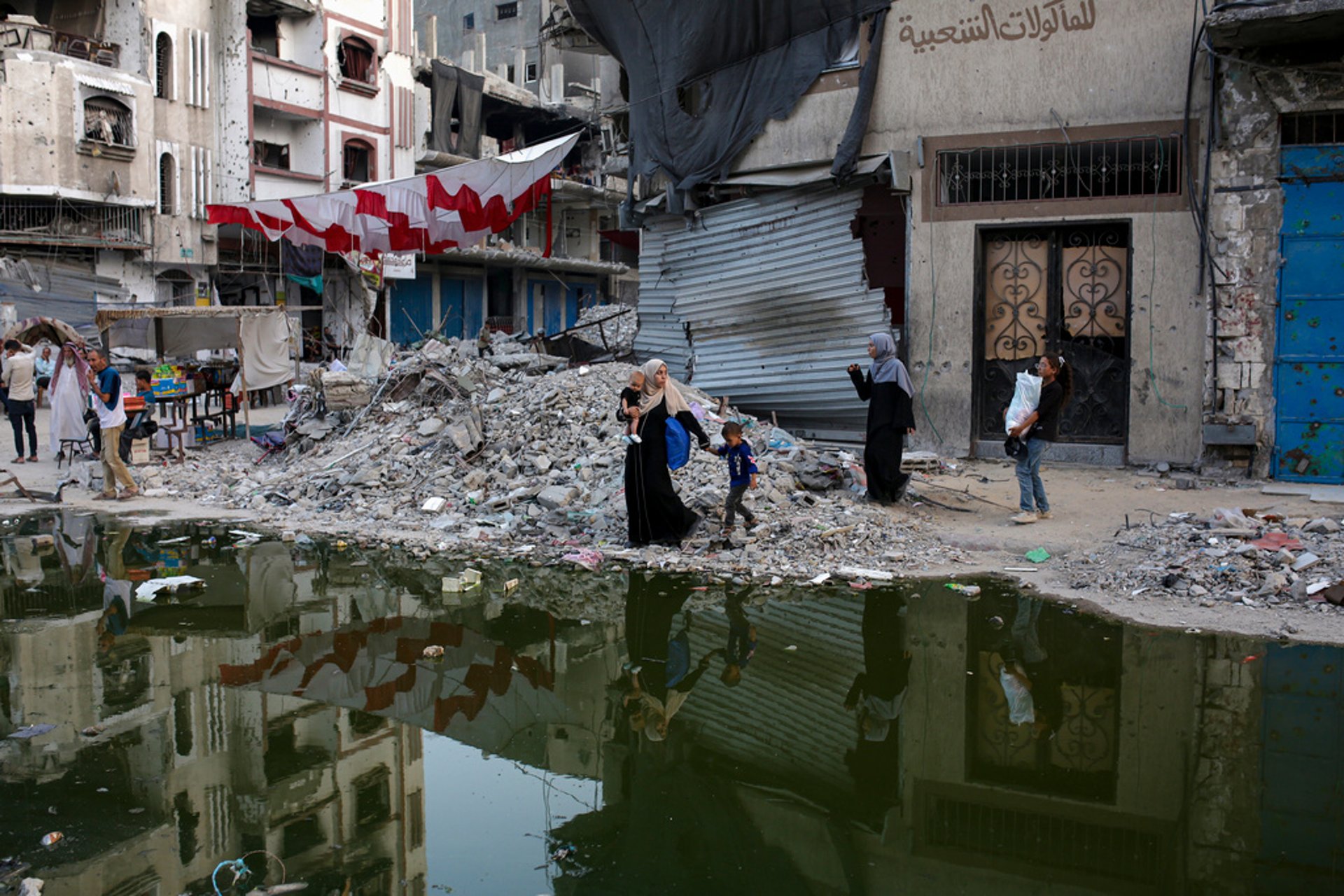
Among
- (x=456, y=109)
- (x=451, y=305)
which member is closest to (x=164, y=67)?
(x=456, y=109)

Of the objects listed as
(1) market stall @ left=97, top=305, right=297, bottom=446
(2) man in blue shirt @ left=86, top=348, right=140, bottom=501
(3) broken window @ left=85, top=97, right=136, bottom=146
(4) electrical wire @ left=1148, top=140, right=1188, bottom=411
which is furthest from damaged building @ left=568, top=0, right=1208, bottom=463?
(3) broken window @ left=85, top=97, right=136, bottom=146

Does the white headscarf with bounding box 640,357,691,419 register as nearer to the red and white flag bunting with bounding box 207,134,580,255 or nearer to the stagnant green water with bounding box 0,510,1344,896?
the stagnant green water with bounding box 0,510,1344,896

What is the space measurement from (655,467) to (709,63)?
24.4ft

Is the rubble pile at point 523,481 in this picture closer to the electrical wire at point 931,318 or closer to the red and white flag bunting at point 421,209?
the electrical wire at point 931,318

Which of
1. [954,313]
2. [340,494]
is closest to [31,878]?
[340,494]

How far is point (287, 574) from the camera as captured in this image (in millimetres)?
8812

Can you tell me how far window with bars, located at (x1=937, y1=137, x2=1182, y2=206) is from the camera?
11.6 metres

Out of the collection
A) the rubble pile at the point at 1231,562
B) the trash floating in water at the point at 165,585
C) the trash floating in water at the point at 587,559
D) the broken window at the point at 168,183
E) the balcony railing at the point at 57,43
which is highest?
the balcony railing at the point at 57,43

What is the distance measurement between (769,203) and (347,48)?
25428mm

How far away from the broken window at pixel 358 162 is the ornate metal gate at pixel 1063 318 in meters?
27.2

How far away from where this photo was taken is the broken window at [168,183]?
28984 mm

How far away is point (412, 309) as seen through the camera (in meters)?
36.9

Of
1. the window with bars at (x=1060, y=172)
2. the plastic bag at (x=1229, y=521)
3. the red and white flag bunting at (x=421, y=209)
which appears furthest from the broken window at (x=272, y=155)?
Result: the plastic bag at (x=1229, y=521)

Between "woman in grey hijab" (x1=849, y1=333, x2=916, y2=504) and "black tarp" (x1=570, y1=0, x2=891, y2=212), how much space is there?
420 cm
